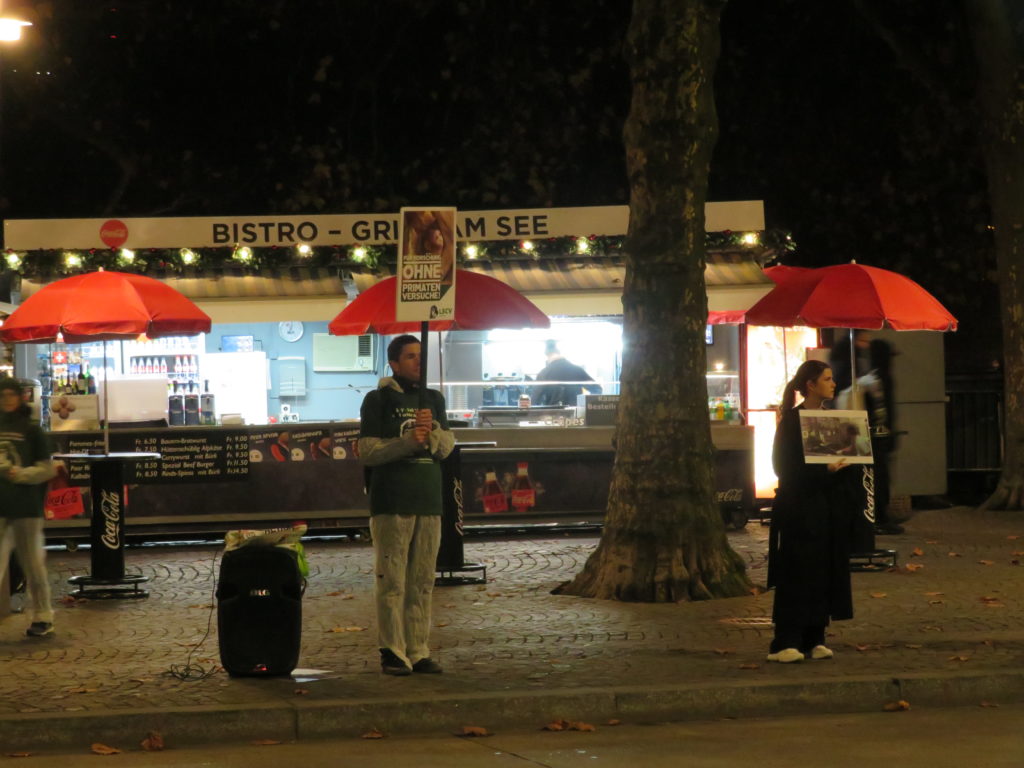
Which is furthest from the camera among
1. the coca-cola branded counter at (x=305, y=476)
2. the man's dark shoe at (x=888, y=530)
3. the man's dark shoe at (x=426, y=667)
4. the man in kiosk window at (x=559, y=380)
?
the man in kiosk window at (x=559, y=380)

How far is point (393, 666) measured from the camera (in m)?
8.42

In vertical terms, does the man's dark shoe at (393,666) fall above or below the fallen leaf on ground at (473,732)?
above

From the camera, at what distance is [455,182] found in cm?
2680

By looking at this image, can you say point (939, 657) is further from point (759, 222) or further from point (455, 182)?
point (455, 182)

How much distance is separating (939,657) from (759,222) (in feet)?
29.6

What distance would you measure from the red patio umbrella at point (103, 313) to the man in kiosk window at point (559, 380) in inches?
195

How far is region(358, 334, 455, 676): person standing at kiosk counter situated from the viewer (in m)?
8.34

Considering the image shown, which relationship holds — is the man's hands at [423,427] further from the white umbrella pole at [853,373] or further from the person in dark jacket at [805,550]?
the white umbrella pole at [853,373]

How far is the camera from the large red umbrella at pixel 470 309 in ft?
46.2

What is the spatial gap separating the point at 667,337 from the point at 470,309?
10.2 ft

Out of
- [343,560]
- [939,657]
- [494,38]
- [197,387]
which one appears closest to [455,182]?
[494,38]

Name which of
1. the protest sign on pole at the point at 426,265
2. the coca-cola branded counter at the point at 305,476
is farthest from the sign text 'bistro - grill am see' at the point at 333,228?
the protest sign on pole at the point at 426,265

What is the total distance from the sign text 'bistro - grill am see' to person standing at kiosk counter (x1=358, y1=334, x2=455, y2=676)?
8.43 m

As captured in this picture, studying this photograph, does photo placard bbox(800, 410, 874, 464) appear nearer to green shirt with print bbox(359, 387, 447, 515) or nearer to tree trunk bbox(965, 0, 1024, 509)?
green shirt with print bbox(359, 387, 447, 515)
